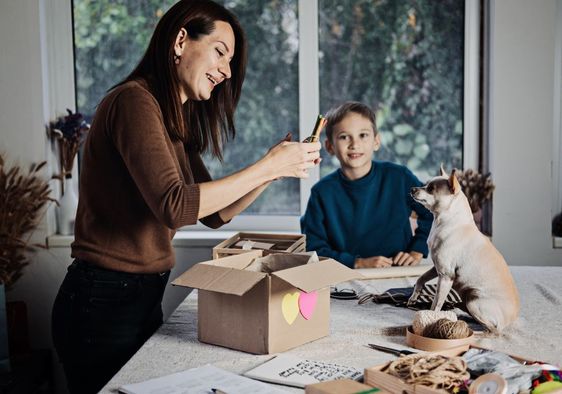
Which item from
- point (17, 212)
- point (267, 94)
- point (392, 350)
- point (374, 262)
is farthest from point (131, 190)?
point (267, 94)

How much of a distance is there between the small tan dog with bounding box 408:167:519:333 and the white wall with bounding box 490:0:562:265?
1.46m

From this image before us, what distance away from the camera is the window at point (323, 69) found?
9.71 ft

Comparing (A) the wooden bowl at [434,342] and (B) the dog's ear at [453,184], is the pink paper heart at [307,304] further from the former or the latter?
(B) the dog's ear at [453,184]

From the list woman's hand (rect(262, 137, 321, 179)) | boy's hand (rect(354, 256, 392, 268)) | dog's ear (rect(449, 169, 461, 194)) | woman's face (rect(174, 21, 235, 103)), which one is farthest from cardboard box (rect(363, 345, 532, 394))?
boy's hand (rect(354, 256, 392, 268))

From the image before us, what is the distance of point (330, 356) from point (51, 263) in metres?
1.93

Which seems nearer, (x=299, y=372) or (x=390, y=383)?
(x=390, y=383)

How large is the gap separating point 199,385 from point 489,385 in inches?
18.1

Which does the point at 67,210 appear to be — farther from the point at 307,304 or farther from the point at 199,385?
the point at 199,385

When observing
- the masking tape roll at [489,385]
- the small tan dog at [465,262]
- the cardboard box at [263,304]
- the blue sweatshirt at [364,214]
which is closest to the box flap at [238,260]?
the cardboard box at [263,304]

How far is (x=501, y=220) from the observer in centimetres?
282

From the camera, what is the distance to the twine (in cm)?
100

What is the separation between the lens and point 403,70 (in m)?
2.99

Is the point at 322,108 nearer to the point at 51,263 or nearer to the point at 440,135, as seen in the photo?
the point at 440,135

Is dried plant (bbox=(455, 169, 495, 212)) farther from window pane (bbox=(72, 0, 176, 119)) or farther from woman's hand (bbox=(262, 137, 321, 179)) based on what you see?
window pane (bbox=(72, 0, 176, 119))
